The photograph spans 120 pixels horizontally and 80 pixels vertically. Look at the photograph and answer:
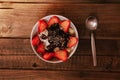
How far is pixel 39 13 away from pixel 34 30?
9 centimetres

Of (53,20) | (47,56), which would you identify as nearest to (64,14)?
(53,20)

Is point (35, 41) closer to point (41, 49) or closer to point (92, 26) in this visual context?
point (41, 49)

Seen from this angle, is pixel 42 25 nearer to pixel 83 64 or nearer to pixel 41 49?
pixel 41 49

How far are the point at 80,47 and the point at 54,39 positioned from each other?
4.7 inches

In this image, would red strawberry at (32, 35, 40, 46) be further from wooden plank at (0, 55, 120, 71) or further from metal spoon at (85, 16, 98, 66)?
metal spoon at (85, 16, 98, 66)

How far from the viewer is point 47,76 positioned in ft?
2.87

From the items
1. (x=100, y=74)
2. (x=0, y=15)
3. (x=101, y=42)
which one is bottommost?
(x=100, y=74)

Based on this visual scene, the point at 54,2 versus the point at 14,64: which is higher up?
the point at 54,2

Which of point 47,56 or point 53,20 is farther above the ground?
point 53,20

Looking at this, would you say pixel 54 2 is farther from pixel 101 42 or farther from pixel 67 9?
pixel 101 42

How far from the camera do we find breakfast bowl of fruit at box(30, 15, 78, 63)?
82 cm

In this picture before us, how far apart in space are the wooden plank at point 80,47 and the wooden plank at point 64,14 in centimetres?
2

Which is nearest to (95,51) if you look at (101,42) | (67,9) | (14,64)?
(101,42)

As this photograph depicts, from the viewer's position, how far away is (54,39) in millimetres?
815
